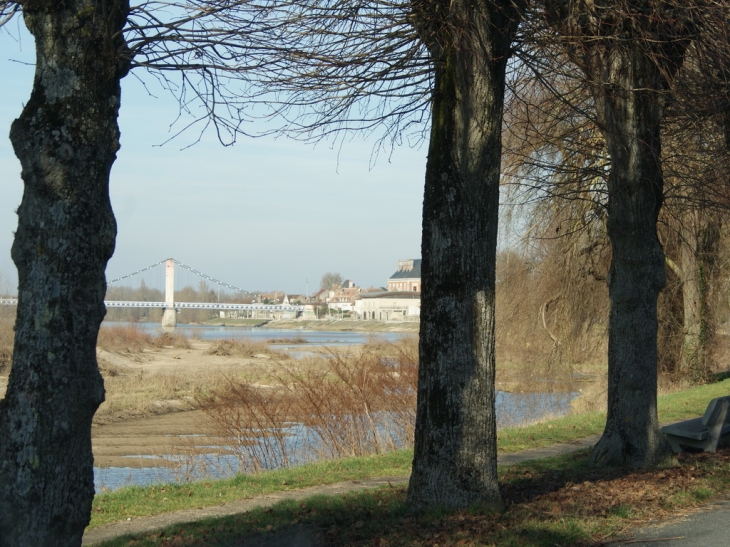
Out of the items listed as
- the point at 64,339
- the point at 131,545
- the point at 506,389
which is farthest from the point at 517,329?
the point at 64,339

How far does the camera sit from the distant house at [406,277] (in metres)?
90.6

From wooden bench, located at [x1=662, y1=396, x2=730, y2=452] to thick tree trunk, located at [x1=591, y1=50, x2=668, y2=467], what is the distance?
1.14 meters

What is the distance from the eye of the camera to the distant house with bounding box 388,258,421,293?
90562mm

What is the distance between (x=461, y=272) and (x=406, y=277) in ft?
306

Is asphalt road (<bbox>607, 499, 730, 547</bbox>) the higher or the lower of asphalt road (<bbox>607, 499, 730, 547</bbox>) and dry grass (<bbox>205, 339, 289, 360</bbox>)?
the higher

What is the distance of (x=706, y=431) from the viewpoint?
9672mm

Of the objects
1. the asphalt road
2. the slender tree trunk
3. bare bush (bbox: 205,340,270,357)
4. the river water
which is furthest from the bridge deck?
the asphalt road

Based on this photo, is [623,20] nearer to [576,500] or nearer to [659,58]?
[659,58]

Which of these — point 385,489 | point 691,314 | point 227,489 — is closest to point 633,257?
point 385,489

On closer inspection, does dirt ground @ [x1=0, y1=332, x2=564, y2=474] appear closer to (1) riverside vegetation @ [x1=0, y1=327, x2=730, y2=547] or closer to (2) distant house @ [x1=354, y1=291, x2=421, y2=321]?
(1) riverside vegetation @ [x1=0, y1=327, x2=730, y2=547]

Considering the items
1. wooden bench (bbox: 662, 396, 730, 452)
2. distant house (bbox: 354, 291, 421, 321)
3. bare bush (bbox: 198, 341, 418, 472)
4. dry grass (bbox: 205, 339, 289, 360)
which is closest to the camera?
wooden bench (bbox: 662, 396, 730, 452)

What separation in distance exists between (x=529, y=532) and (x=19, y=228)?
3.99m

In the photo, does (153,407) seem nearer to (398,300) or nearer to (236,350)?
(236,350)

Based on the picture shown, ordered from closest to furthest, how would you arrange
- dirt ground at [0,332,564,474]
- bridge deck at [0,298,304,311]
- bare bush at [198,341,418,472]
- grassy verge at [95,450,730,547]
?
1. grassy verge at [95,450,730,547]
2. bare bush at [198,341,418,472]
3. dirt ground at [0,332,564,474]
4. bridge deck at [0,298,304,311]
